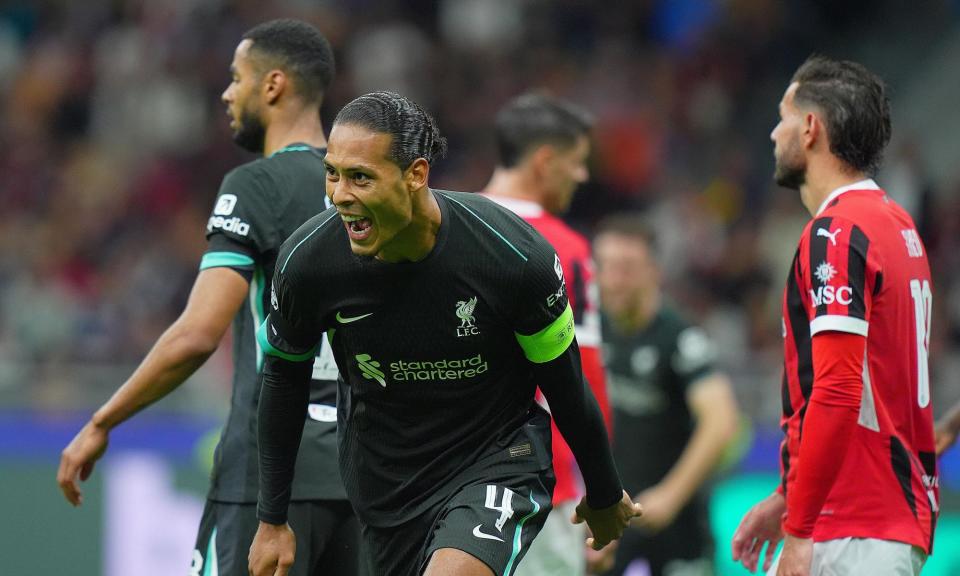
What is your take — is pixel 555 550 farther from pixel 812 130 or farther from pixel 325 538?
pixel 812 130

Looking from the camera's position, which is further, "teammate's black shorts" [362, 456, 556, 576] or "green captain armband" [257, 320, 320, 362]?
"green captain armband" [257, 320, 320, 362]

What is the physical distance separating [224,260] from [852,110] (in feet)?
7.06

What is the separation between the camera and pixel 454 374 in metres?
4.30

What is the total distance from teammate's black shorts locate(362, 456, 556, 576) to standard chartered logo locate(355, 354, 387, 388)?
407 millimetres

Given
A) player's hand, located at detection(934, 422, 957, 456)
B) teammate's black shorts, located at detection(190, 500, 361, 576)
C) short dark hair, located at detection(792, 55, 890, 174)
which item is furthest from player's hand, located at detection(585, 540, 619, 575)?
short dark hair, located at detection(792, 55, 890, 174)

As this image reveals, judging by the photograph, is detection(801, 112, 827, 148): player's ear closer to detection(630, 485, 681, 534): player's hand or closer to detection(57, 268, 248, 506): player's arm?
detection(57, 268, 248, 506): player's arm

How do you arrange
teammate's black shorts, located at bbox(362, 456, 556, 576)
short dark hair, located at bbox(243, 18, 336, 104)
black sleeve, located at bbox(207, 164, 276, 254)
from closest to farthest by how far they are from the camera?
1. teammate's black shorts, located at bbox(362, 456, 556, 576)
2. black sleeve, located at bbox(207, 164, 276, 254)
3. short dark hair, located at bbox(243, 18, 336, 104)

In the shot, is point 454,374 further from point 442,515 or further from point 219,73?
point 219,73

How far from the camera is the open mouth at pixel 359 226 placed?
13.3 feet

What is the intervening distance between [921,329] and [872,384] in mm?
269

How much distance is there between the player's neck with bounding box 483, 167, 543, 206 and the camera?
6535 mm

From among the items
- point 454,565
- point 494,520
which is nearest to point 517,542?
point 494,520

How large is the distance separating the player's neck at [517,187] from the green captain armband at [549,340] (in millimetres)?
2277

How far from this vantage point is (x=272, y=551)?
448 cm
